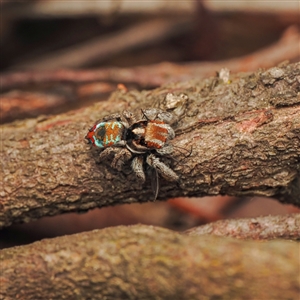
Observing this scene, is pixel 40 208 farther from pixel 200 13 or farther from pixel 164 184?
pixel 200 13

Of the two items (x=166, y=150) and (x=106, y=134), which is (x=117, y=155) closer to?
(x=106, y=134)

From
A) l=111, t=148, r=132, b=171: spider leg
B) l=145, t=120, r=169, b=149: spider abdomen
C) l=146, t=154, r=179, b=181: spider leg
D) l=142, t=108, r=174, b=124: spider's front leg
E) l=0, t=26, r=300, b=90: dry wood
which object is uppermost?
l=0, t=26, r=300, b=90: dry wood

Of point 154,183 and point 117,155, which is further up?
point 117,155

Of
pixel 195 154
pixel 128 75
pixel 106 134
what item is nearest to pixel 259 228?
pixel 195 154

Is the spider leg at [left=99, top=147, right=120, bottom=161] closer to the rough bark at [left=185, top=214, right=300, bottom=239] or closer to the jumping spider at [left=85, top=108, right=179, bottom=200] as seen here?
the jumping spider at [left=85, top=108, right=179, bottom=200]

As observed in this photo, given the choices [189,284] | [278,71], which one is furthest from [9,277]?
[278,71]

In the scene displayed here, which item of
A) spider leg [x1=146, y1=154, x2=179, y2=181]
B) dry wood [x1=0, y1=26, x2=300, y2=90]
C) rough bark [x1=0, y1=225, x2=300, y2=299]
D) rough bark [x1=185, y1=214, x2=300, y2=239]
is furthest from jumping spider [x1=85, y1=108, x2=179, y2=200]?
dry wood [x1=0, y1=26, x2=300, y2=90]
